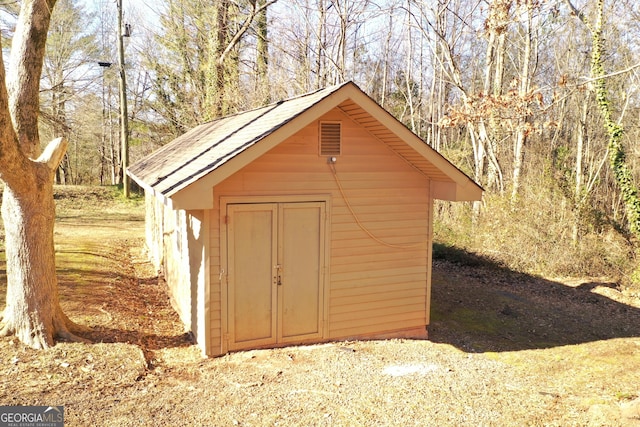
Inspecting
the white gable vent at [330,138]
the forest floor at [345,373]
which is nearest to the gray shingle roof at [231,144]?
the white gable vent at [330,138]

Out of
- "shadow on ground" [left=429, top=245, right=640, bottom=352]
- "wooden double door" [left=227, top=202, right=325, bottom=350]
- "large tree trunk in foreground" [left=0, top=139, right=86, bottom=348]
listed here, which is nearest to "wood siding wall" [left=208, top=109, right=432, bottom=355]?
"wooden double door" [left=227, top=202, right=325, bottom=350]

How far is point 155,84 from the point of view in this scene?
1071 inches

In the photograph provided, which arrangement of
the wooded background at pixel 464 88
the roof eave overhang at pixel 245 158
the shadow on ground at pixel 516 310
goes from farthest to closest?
the wooded background at pixel 464 88 → the shadow on ground at pixel 516 310 → the roof eave overhang at pixel 245 158

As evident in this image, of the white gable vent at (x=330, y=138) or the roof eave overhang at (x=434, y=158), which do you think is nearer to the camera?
the roof eave overhang at (x=434, y=158)

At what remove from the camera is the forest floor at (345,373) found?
603cm

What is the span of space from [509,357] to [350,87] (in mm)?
5213

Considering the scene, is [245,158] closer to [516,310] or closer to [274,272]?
[274,272]

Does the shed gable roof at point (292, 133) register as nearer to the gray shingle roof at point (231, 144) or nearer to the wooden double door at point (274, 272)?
the gray shingle roof at point (231, 144)

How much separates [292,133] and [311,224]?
1.61m

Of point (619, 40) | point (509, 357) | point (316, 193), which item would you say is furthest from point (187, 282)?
point (619, 40)

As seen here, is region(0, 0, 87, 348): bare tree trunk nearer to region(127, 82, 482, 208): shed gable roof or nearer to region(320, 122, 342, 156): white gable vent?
region(127, 82, 482, 208): shed gable roof

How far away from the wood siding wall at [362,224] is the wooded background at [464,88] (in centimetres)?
322

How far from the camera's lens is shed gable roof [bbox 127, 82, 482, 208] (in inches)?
281

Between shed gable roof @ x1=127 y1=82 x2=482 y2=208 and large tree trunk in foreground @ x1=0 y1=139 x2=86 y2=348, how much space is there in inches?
64.9
